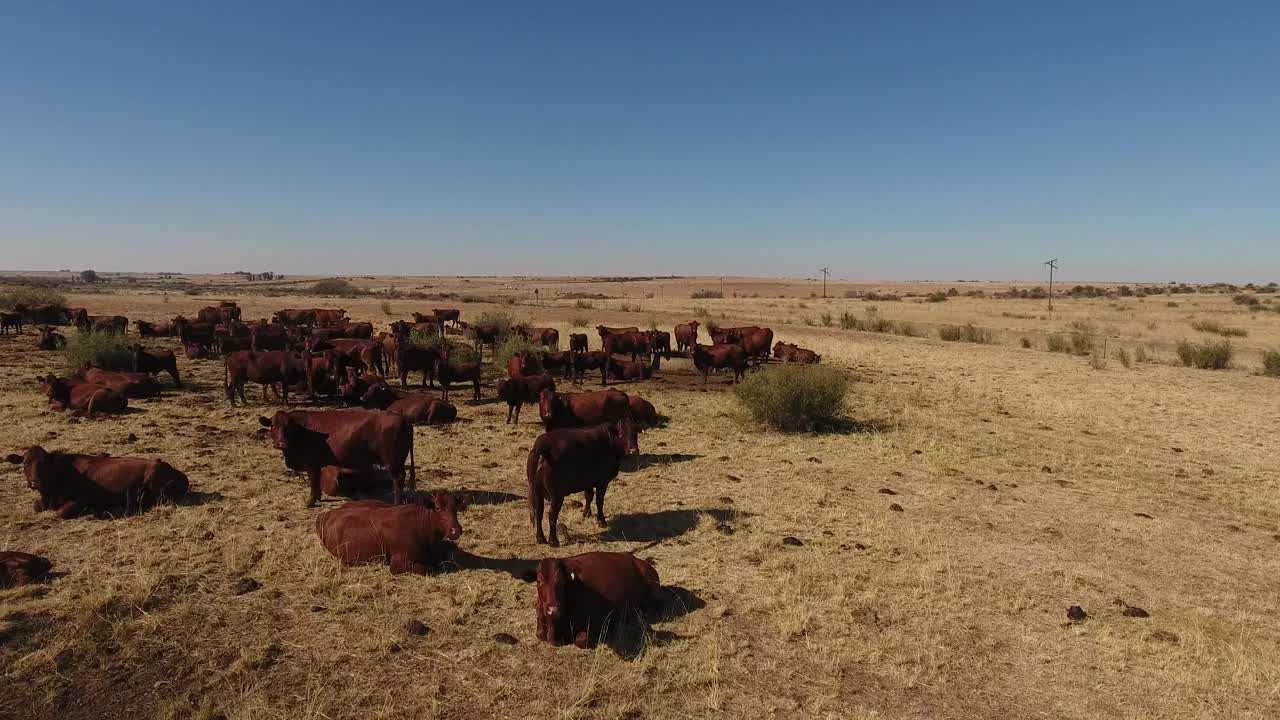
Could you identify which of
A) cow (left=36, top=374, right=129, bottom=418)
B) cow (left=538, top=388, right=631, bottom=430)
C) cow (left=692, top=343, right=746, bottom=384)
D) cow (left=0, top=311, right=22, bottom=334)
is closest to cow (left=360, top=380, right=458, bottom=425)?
cow (left=538, top=388, right=631, bottom=430)

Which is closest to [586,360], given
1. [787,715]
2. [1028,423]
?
[1028,423]

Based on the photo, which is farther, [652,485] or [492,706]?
[652,485]

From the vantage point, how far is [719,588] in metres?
6.27

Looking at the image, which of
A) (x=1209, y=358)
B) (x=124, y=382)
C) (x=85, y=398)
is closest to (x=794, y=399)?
(x=85, y=398)

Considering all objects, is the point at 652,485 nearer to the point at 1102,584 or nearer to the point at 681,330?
the point at 1102,584

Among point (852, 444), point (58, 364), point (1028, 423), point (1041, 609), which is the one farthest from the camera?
point (58, 364)

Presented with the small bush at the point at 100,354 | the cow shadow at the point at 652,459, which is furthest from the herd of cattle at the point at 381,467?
the small bush at the point at 100,354

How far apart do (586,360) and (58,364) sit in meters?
14.1

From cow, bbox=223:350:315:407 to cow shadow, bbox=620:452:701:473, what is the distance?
24.8ft

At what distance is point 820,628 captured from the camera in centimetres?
561

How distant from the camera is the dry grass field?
4.65 metres

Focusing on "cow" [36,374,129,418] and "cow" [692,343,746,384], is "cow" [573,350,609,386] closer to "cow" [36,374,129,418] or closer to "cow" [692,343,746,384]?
"cow" [692,343,746,384]

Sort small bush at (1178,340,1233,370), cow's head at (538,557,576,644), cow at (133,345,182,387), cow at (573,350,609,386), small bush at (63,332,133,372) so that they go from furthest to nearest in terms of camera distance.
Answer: small bush at (1178,340,1233,370) → cow at (573,350,609,386) → small bush at (63,332,133,372) → cow at (133,345,182,387) → cow's head at (538,557,576,644)

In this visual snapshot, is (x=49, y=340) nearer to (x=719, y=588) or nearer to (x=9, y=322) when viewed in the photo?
(x=9, y=322)
